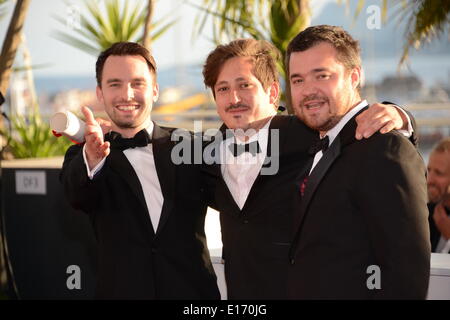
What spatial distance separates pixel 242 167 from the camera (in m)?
2.66

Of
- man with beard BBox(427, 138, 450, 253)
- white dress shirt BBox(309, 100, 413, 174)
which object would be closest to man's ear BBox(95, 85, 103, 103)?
white dress shirt BBox(309, 100, 413, 174)

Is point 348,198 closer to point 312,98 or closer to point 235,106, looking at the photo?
point 312,98

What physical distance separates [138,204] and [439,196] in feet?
7.09

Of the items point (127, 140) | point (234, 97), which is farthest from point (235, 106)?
point (127, 140)

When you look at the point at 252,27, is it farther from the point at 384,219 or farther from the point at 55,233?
the point at 384,219

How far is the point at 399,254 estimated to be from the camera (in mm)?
1874

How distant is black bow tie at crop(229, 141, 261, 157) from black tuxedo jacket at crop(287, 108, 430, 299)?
526mm

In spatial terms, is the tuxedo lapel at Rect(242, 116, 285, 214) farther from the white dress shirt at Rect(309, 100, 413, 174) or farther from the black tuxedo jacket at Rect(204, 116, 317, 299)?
the white dress shirt at Rect(309, 100, 413, 174)

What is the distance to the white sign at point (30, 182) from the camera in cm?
521

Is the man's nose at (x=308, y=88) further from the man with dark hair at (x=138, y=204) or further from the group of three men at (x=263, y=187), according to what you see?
the man with dark hair at (x=138, y=204)

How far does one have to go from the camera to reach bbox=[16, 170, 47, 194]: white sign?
5.21 metres

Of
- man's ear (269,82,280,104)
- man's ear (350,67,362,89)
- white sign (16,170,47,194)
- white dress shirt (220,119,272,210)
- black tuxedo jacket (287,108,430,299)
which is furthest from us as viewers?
white sign (16,170,47,194)

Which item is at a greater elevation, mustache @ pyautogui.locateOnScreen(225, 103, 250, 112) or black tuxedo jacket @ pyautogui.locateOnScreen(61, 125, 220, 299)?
mustache @ pyautogui.locateOnScreen(225, 103, 250, 112)
